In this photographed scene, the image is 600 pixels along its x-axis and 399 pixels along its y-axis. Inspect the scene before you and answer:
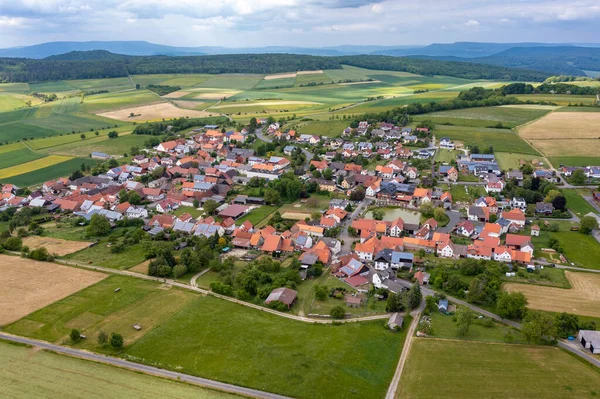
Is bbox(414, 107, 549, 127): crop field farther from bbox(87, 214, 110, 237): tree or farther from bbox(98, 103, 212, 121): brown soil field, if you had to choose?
bbox(87, 214, 110, 237): tree

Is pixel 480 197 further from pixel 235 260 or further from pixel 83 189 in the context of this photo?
pixel 83 189

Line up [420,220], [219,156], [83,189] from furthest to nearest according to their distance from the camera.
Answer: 1. [219,156]
2. [83,189]
3. [420,220]

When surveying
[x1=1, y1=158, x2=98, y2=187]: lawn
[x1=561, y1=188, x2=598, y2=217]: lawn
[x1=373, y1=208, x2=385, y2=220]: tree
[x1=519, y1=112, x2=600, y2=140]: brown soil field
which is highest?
[x1=519, y1=112, x2=600, y2=140]: brown soil field

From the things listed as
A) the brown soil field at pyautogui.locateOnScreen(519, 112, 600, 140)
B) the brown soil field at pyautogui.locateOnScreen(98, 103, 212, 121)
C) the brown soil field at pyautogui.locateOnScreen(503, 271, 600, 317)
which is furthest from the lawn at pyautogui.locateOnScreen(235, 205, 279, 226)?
the brown soil field at pyautogui.locateOnScreen(98, 103, 212, 121)

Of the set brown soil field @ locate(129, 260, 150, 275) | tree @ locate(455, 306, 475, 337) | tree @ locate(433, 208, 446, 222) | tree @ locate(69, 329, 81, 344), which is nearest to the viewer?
tree @ locate(69, 329, 81, 344)

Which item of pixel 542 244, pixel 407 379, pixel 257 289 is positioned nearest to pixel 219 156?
pixel 257 289

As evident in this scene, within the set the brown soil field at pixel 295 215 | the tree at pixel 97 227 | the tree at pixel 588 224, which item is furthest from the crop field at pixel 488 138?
the tree at pixel 97 227
